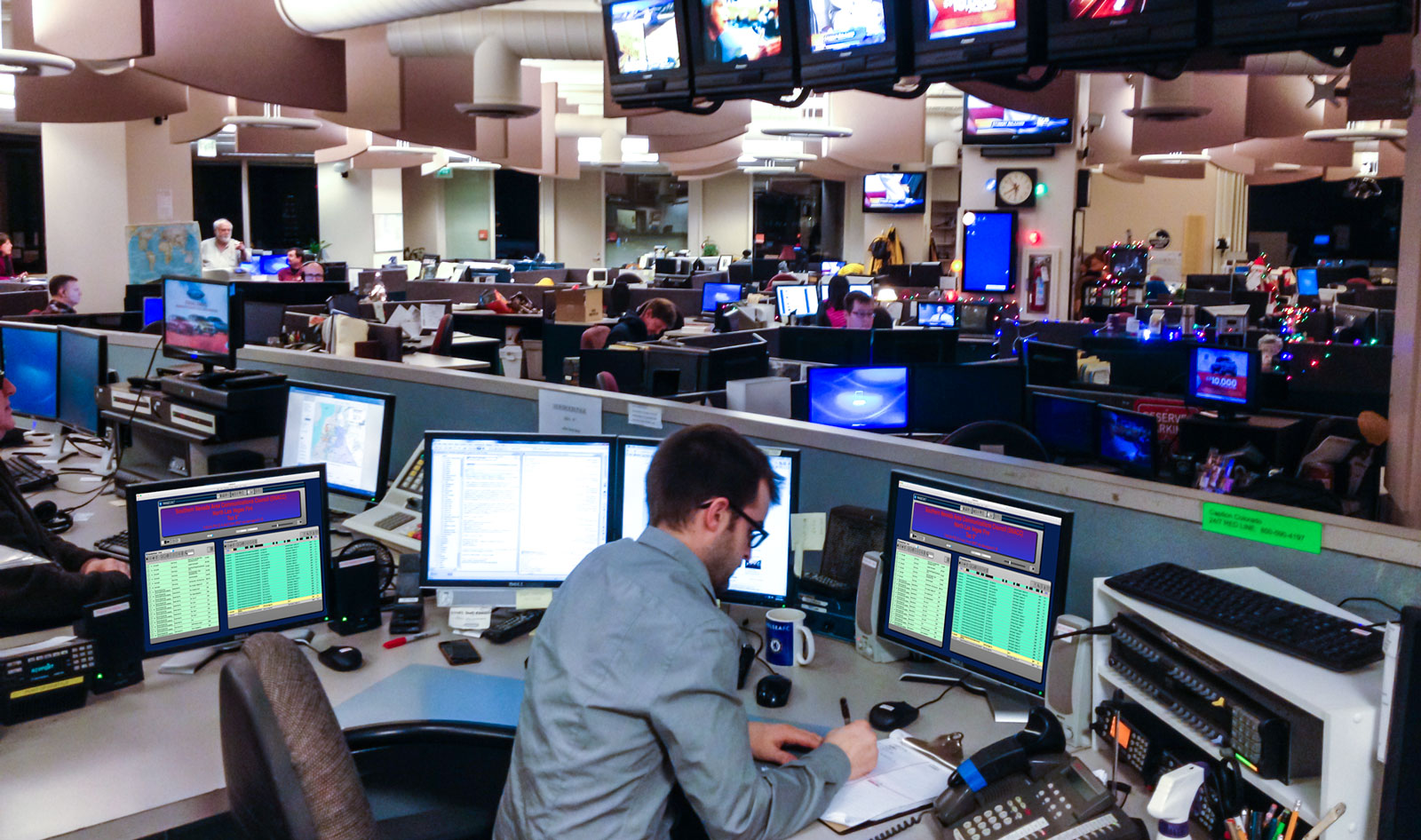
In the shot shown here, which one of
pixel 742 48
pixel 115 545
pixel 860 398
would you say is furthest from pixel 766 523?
pixel 742 48

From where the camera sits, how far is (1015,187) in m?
11.1

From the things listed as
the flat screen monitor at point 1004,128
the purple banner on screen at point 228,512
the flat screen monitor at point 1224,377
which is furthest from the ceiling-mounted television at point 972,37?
the flat screen monitor at point 1004,128

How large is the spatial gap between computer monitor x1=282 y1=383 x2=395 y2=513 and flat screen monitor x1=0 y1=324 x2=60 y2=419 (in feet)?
5.24

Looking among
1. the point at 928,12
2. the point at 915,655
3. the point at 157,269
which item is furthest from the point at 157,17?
the point at 915,655

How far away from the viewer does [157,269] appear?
Result: 765cm

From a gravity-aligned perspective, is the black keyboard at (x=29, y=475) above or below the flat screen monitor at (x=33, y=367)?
below

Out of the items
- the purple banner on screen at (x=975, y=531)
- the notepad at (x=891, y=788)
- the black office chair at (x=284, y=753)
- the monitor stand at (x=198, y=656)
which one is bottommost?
the notepad at (x=891, y=788)

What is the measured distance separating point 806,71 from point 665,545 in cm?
335

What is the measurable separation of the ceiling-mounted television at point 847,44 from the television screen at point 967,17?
164 mm

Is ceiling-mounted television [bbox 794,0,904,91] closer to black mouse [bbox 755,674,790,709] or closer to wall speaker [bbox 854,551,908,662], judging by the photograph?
wall speaker [bbox 854,551,908,662]

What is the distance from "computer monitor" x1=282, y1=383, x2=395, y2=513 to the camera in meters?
3.29

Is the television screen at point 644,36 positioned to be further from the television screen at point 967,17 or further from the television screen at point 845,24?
the television screen at point 967,17

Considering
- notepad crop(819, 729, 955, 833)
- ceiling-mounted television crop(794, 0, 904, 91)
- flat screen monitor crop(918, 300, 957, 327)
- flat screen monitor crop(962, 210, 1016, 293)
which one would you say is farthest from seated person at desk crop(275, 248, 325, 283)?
notepad crop(819, 729, 955, 833)

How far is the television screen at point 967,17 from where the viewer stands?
402 centimetres
